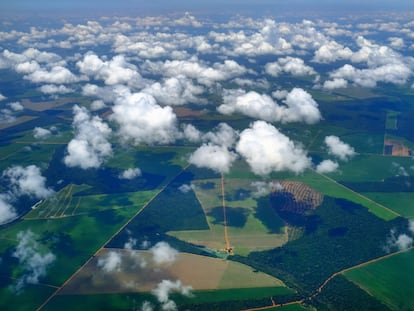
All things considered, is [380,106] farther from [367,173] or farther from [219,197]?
[219,197]

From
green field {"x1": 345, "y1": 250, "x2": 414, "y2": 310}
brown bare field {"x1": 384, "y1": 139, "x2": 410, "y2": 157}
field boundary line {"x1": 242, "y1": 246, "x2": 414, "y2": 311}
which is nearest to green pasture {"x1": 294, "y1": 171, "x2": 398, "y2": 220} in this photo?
field boundary line {"x1": 242, "y1": 246, "x2": 414, "y2": 311}

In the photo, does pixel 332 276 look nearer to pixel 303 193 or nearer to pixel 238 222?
pixel 238 222

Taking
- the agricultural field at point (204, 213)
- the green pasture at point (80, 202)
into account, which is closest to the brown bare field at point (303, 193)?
the agricultural field at point (204, 213)

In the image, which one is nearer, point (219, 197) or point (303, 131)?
point (219, 197)

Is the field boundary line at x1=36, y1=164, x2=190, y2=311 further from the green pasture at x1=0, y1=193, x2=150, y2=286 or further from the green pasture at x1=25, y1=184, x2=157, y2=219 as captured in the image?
the green pasture at x1=25, y1=184, x2=157, y2=219

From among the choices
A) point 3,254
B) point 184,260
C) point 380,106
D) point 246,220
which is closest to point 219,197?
point 246,220

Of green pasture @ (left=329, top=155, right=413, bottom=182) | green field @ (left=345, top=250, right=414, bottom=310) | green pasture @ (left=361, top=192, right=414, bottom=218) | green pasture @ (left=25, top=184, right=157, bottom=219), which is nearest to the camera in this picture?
green field @ (left=345, top=250, right=414, bottom=310)

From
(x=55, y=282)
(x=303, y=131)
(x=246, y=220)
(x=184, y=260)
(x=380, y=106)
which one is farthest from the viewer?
(x=380, y=106)
